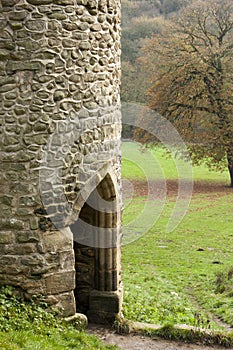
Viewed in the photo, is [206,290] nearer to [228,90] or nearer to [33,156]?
→ [33,156]

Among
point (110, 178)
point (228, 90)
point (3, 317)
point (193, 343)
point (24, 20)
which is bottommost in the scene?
point (193, 343)

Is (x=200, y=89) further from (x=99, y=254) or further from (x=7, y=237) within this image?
(x=7, y=237)

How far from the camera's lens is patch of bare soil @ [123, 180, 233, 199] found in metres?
22.0

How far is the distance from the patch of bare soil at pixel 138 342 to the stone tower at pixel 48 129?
83 cm

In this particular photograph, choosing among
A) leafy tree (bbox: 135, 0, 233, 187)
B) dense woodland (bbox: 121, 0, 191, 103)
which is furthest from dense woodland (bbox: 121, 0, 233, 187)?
dense woodland (bbox: 121, 0, 191, 103)

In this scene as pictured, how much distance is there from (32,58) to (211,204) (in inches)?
576

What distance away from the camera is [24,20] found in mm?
6438

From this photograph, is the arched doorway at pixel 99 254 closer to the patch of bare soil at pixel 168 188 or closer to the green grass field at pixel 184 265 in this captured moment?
the green grass field at pixel 184 265

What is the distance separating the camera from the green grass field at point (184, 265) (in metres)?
9.18

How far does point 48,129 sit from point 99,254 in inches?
93.7

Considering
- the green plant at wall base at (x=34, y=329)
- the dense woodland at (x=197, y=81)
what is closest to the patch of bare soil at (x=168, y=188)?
the dense woodland at (x=197, y=81)

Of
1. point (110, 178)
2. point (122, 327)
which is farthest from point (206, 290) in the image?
point (110, 178)

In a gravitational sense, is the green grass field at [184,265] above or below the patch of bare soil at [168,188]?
below

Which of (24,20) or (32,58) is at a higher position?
(24,20)
